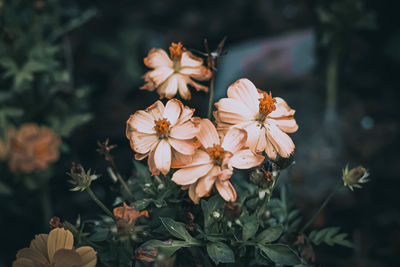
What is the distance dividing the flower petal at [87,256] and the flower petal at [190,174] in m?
0.17

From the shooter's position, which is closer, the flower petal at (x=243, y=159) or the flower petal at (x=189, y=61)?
the flower petal at (x=243, y=159)

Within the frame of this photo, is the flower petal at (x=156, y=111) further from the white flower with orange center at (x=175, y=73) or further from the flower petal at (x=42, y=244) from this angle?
the flower petal at (x=42, y=244)

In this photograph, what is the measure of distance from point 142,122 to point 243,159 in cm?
19

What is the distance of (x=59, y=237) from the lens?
25.6 inches

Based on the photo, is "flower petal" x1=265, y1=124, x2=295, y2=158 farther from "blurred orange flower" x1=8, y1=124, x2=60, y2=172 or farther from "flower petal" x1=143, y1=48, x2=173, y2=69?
"blurred orange flower" x1=8, y1=124, x2=60, y2=172

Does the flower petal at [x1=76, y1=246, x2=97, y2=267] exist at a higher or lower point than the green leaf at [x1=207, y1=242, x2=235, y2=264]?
higher

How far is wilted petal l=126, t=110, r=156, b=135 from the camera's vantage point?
704 millimetres

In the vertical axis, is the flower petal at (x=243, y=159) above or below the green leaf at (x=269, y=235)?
above

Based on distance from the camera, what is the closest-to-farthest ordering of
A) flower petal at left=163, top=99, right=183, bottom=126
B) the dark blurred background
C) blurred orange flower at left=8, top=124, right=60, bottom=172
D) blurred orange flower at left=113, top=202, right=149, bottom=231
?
blurred orange flower at left=113, top=202, right=149, bottom=231 < flower petal at left=163, top=99, right=183, bottom=126 < blurred orange flower at left=8, top=124, right=60, bottom=172 < the dark blurred background

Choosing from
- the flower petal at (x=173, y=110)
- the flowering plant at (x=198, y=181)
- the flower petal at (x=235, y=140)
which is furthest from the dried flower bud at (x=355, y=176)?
the flower petal at (x=173, y=110)

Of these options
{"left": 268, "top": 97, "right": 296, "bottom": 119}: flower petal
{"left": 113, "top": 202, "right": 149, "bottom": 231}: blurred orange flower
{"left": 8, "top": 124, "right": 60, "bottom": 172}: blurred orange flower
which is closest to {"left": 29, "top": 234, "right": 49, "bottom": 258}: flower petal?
{"left": 113, "top": 202, "right": 149, "bottom": 231}: blurred orange flower

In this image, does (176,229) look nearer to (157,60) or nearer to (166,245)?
(166,245)

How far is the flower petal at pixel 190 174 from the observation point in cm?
64

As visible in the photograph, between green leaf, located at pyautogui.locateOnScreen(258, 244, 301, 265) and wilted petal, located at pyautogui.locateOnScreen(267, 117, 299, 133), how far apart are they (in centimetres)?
21
